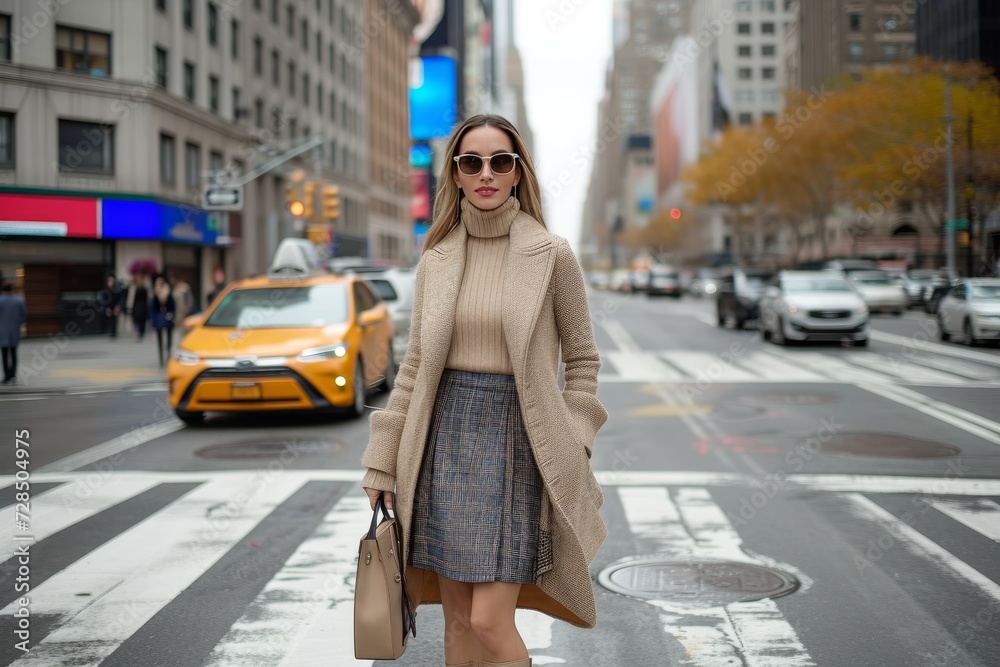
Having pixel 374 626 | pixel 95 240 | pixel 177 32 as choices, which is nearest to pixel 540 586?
pixel 374 626

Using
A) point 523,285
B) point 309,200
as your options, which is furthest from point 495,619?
point 309,200

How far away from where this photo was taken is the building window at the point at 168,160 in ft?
112

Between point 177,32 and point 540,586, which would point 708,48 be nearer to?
point 177,32

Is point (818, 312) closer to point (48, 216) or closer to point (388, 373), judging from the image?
point (388, 373)

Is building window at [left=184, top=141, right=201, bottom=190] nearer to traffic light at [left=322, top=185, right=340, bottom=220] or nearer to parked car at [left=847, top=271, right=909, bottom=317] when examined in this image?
traffic light at [left=322, top=185, right=340, bottom=220]

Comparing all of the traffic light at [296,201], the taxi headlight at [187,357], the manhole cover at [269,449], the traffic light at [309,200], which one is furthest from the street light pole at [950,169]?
the manhole cover at [269,449]

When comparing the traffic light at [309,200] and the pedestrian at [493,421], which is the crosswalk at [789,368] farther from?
the pedestrian at [493,421]

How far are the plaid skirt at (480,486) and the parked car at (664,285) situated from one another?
61110 mm

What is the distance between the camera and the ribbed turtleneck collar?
10.4 feet

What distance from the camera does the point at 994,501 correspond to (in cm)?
729

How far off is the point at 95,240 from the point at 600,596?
29.5 m

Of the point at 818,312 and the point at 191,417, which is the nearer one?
the point at 191,417

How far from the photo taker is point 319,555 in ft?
19.4

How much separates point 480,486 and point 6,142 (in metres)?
29.0
